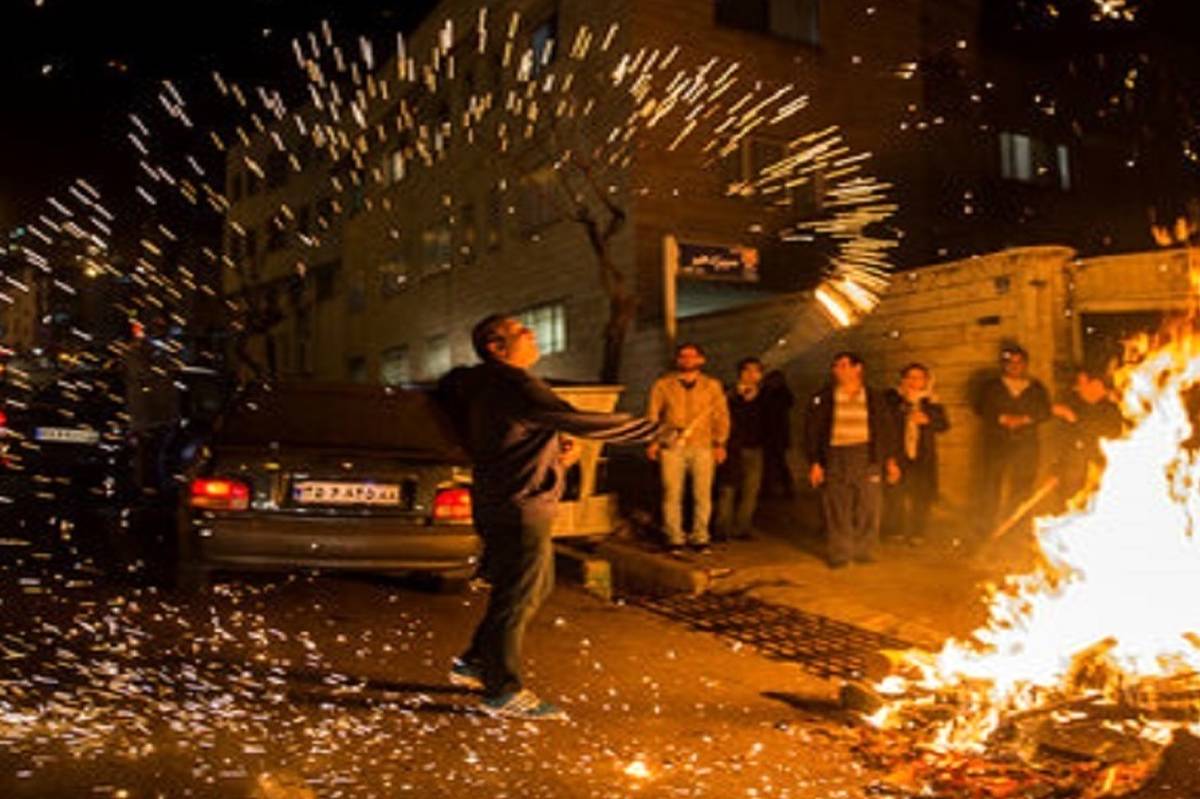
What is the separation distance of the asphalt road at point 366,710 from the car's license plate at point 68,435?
6.37m

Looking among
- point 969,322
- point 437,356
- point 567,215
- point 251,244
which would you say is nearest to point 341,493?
point 969,322

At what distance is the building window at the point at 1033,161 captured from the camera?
20781 mm

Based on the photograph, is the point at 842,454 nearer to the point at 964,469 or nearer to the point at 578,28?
the point at 964,469


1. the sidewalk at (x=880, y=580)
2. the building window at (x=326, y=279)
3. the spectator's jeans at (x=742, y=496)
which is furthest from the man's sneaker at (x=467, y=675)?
the building window at (x=326, y=279)

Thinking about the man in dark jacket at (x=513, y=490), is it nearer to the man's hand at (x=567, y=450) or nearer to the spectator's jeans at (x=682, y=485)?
the man's hand at (x=567, y=450)

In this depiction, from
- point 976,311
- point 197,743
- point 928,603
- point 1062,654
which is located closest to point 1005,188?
point 976,311

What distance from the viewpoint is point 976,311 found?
10430 mm

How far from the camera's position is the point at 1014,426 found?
29.3ft

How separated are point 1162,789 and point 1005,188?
59.0 feet

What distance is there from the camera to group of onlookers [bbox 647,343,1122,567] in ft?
28.8

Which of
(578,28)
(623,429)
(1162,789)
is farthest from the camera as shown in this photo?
(578,28)

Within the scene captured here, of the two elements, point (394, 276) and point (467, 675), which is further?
point (394, 276)

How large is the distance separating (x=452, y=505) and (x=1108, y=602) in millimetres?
4004

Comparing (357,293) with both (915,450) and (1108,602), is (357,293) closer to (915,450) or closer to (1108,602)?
(915,450)
